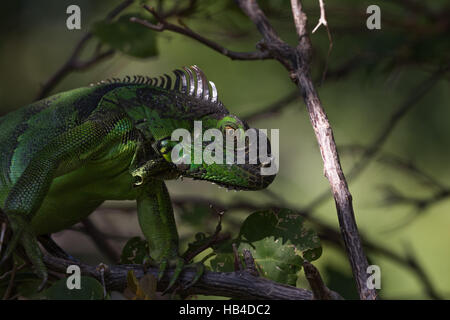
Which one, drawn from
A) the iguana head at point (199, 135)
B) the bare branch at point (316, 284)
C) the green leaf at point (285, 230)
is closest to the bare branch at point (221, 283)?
the bare branch at point (316, 284)

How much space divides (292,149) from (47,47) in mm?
2692

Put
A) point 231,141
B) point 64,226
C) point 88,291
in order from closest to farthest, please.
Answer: point 88,291, point 231,141, point 64,226

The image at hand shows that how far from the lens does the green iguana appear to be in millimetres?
2699

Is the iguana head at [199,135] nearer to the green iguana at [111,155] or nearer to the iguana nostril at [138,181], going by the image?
the green iguana at [111,155]

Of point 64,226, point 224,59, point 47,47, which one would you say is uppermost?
point 47,47

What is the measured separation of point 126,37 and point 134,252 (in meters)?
1.37

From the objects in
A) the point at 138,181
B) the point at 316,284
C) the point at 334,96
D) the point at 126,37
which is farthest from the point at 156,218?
the point at 334,96

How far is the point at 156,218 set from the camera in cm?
320

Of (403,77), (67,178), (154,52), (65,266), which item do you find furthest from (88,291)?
(403,77)

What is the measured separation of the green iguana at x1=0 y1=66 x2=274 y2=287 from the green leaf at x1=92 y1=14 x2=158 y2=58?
1.22 feet

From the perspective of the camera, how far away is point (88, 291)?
225cm

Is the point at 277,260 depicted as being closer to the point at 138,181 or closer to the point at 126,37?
the point at 138,181

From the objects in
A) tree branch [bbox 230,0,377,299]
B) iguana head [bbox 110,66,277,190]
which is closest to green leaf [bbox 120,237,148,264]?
iguana head [bbox 110,66,277,190]

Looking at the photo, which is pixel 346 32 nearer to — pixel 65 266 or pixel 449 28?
pixel 449 28
